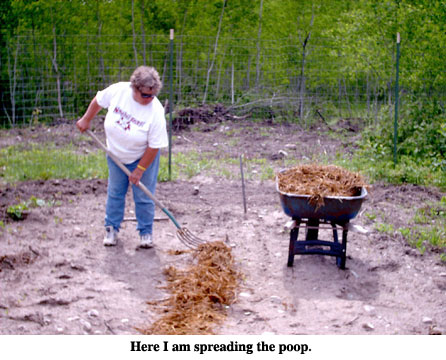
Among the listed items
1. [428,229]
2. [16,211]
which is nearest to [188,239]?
[16,211]

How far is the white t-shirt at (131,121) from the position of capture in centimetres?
503

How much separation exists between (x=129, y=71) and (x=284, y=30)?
5.15 metres

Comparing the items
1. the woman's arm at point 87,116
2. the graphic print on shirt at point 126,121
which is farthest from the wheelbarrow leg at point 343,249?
the woman's arm at point 87,116

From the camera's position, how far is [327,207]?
4742 millimetres

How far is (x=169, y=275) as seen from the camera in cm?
502

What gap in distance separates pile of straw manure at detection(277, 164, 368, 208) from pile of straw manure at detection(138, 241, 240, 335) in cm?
91

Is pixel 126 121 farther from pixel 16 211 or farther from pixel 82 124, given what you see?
pixel 16 211

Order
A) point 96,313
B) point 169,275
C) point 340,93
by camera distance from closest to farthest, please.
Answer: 1. point 96,313
2. point 169,275
3. point 340,93

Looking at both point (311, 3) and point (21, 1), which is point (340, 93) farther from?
point (21, 1)

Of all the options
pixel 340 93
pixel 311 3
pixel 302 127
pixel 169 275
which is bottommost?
pixel 169 275

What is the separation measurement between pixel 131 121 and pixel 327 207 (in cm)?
194

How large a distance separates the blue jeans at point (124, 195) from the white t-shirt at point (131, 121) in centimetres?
29

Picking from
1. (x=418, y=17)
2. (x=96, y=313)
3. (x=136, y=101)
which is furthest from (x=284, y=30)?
(x=96, y=313)

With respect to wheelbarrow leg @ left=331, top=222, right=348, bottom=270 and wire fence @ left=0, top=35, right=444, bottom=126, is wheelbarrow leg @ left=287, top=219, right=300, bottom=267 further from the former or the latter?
wire fence @ left=0, top=35, right=444, bottom=126
